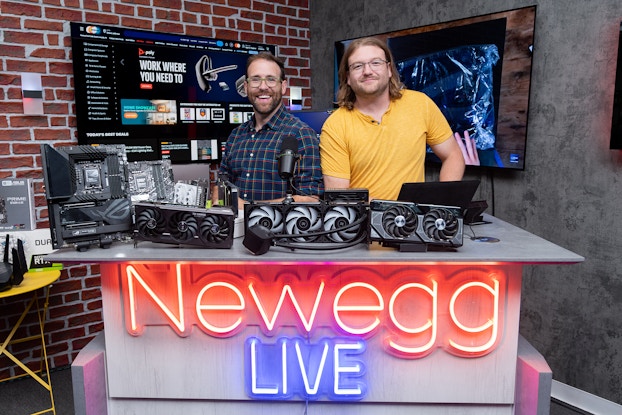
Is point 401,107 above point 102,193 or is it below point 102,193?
above

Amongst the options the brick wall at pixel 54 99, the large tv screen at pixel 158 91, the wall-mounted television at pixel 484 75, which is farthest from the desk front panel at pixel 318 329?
the large tv screen at pixel 158 91

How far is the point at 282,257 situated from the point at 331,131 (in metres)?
1.02

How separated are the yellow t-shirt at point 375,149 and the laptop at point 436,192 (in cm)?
70

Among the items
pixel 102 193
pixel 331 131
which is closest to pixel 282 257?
pixel 102 193

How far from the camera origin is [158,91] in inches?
137

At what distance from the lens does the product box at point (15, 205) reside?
2557 millimetres

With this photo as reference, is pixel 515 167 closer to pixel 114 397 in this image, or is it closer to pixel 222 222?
pixel 222 222

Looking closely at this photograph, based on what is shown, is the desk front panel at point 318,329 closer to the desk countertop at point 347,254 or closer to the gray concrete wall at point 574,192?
the desk countertop at point 347,254

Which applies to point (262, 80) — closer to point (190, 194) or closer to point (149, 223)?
point (190, 194)

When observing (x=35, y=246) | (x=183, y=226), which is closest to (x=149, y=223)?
(x=183, y=226)

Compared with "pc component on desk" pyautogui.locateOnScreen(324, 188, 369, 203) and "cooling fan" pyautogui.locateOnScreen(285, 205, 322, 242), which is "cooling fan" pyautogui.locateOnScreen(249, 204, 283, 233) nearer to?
"cooling fan" pyautogui.locateOnScreen(285, 205, 322, 242)

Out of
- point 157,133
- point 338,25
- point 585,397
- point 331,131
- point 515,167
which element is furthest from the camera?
point 338,25

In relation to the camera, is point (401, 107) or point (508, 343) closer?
point (508, 343)

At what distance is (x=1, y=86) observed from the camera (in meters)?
2.89
